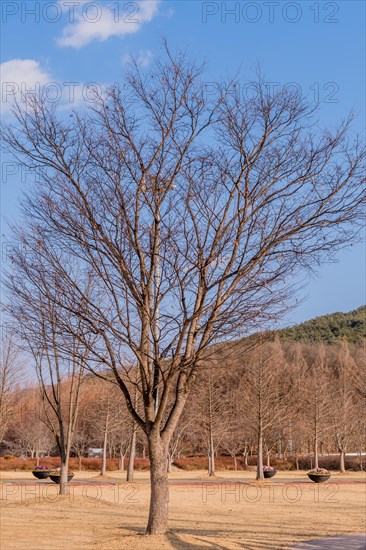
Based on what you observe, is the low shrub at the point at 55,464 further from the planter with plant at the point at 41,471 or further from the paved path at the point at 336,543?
the paved path at the point at 336,543

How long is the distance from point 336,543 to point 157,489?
3501mm

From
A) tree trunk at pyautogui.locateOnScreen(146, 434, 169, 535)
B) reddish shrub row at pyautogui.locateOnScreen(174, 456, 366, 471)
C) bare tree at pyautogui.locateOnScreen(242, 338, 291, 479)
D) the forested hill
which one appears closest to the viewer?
tree trunk at pyautogui.locateOnScreen(146, 434, 169, 535)

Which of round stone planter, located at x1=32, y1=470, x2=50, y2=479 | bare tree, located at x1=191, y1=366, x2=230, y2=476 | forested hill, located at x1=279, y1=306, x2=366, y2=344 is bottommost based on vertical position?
round stone planter, located at x1=32, y1=470, x2=50, y2=479

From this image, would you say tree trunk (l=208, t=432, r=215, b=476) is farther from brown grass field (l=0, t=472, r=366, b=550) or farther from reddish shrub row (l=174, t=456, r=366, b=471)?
brown grass field (l=0, t=472, r=366, b=550)

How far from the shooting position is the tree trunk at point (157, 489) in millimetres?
10695

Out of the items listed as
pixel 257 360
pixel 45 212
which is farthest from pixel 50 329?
pixel 257 360

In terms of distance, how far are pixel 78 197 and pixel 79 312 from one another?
1.90 m

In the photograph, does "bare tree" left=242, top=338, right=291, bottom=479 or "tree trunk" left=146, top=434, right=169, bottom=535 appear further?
"bare tree" left=242, top=338, right=291, bottom=479

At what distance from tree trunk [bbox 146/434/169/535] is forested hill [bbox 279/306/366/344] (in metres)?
89.8

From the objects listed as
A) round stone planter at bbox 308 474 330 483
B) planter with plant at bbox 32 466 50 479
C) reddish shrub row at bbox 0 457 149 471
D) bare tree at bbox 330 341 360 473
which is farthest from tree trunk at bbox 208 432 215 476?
planter with plant at bbox 32 466 50 479

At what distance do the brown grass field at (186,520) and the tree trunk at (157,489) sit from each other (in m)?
0.24

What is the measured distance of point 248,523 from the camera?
1426cm

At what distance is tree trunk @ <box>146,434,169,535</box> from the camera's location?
10.7m

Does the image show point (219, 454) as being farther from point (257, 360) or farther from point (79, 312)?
point (79, 312)
